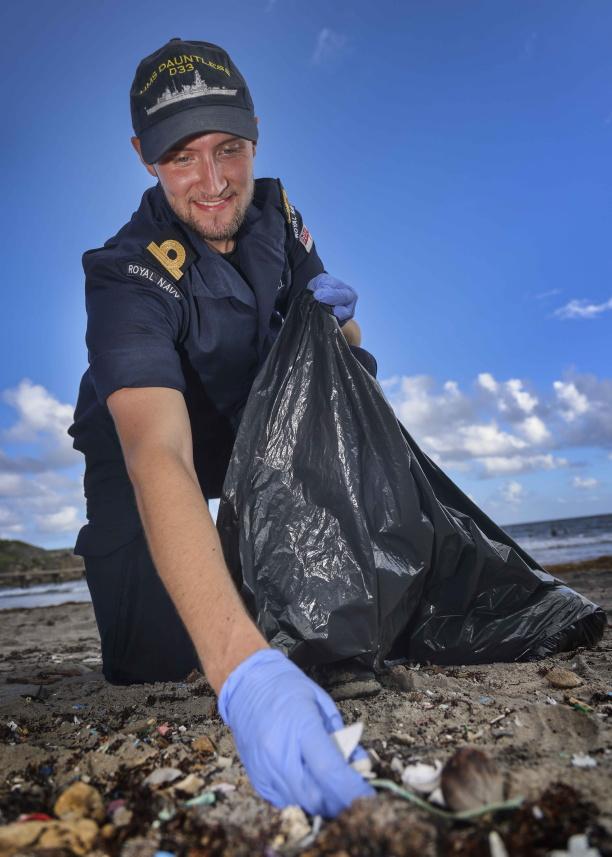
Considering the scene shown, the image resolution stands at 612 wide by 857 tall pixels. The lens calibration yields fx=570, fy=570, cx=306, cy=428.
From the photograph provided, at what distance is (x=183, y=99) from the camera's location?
6.85 feet

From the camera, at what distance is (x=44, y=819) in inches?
40.8

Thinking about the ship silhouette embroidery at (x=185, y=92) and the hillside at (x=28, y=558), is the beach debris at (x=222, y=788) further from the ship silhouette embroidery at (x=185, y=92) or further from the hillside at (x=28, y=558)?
the hillside at (x=28, y=558)

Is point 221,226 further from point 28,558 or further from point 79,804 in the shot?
point 28,558

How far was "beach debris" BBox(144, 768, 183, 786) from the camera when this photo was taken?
1.19 metres

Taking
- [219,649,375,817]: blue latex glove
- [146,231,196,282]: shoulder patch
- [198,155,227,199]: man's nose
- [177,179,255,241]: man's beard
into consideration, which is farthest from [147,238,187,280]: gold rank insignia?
[219,649,375,817]: blue latex glove

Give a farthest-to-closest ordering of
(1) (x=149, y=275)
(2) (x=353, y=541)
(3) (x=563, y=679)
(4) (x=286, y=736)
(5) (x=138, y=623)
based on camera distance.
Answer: (5) (x=138, y=623), (1) (x=149, y=275), (2) (x=353, y=541), (3) (x=563, y=679), (4) (x=286, y=736)

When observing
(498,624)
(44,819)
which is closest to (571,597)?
(498,624)

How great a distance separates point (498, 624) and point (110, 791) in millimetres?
1471

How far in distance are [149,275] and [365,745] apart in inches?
64.2

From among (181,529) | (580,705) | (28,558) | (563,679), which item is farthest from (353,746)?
(28,558)

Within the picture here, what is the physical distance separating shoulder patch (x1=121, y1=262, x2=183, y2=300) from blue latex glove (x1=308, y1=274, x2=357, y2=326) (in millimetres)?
535

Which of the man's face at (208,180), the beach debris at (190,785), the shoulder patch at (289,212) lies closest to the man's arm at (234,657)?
the beach debris at (190,785)

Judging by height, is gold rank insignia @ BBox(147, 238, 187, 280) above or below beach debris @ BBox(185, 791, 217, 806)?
above

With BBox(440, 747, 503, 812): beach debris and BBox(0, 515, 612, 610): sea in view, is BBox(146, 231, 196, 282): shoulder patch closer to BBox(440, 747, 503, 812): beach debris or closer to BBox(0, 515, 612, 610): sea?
BBox(440, 747, 503, 812): beach debris
